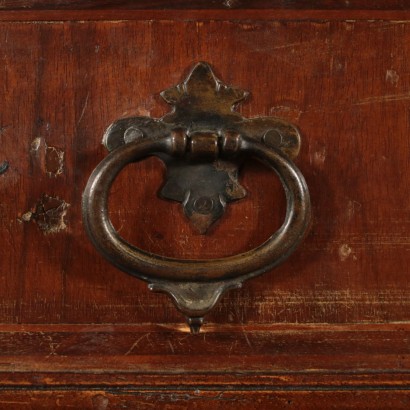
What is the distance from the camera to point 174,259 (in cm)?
60

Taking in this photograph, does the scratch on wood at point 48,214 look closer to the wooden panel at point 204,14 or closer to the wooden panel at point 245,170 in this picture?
the wooden panel at point 245,170

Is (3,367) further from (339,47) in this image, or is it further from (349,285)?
(339,47)

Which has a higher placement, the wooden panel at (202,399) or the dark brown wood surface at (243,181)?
the dark brown wood surface at (243,181)

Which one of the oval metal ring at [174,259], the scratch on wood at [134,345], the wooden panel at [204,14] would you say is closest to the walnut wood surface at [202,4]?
the wooden panel at [204,14]

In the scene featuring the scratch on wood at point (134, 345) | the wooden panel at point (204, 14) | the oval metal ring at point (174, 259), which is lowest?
the scratch on wood at point (134, 345)

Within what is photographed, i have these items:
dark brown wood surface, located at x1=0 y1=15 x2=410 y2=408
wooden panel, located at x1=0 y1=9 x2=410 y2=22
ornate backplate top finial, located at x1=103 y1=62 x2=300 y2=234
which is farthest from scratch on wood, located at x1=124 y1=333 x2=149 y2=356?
wooden panel, located at x1=0 y1=9 x2=410 y2=22

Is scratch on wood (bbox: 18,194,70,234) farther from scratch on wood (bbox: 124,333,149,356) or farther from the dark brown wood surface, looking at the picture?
scratch on wood (bbox: 124,333,149,356)

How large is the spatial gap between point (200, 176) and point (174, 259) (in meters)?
0.09

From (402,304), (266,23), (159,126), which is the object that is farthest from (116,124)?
(402,304)

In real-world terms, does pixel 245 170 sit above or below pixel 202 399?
above

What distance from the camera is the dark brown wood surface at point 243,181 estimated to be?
636mm

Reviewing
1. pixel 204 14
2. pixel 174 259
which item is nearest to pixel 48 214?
pixel 174 259

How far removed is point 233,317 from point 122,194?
160 mm

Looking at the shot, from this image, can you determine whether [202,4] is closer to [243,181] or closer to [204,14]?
[204,14]
